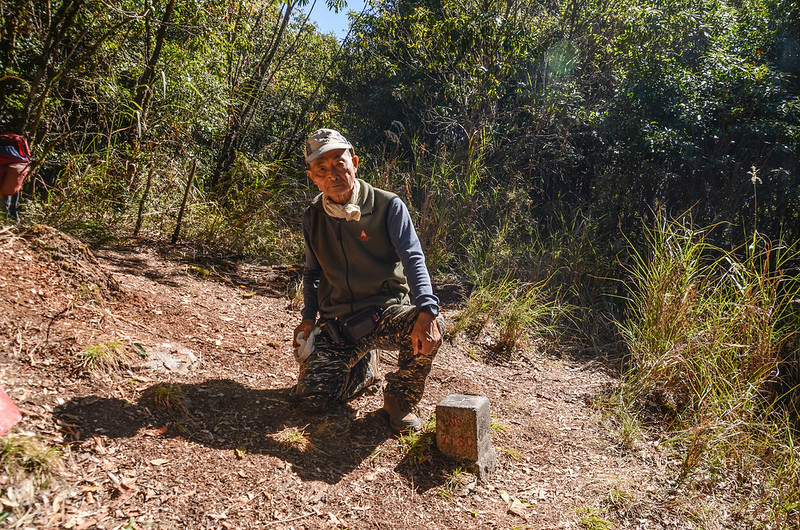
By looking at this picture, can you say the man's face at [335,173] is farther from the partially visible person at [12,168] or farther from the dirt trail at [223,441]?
the partially visible person at [12,168]

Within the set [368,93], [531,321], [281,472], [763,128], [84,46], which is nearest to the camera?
[281,472]

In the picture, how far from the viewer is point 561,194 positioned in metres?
7.57

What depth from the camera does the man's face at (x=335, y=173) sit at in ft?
8.69

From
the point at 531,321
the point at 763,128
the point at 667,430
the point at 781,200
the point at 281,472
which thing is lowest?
the point at 281,472

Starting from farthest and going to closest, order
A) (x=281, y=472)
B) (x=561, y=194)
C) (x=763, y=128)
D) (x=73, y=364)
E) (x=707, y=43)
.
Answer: (x=561, y=194)
(x=707, y=43)
(x=763, y=128)
(x=73, y=364)
(x=281, y=472)

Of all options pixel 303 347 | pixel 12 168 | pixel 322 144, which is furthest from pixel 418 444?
pixel 12 168

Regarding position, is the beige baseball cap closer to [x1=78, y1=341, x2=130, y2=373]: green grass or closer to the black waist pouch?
the black waist pouch

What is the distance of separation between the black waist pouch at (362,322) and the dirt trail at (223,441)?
0.47m

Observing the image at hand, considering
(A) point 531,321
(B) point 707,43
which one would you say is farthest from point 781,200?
(A) point 531,321

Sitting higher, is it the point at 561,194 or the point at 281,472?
the point at 561,194

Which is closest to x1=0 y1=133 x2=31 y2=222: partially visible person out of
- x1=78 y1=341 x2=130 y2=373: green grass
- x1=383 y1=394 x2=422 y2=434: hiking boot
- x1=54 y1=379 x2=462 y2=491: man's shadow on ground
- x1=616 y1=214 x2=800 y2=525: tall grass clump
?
x1=78 y1=341 x2=130 y2=373: green grass

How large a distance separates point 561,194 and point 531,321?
353 centimetres

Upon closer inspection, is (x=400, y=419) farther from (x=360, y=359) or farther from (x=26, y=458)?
(x=26, y=458)

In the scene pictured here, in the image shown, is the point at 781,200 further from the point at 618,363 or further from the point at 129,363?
the point at 129,363
